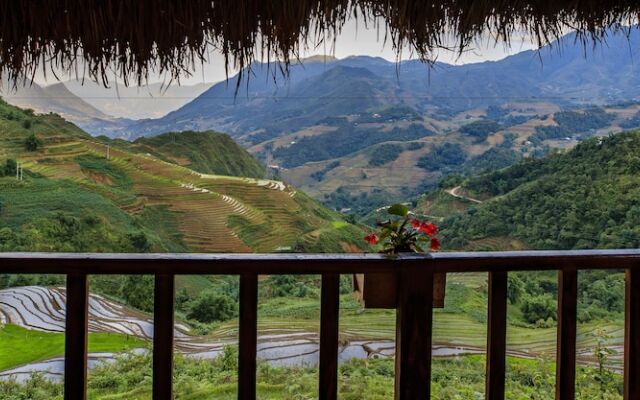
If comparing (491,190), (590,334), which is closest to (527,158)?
(491,190)

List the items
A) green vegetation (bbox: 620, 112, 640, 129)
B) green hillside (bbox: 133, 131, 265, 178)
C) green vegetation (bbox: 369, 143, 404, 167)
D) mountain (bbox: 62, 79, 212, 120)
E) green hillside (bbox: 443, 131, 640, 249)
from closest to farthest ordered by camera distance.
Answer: mountain (bbox: 62, 79, 212, 120) → green hillside (bbox: 443, 131, 640, 249) → green hillside (bbox: 133, 131, 265, 178) → green vegetation (bbox: 369, 143, 404, 167) → green vegetation (bbox: 620, 112, 640, 129)

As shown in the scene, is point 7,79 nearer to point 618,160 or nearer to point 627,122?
point 618,160

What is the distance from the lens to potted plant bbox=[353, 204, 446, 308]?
1.38 meters

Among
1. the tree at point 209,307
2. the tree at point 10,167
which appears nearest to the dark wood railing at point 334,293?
the tree at point 209,307

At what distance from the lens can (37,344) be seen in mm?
2834

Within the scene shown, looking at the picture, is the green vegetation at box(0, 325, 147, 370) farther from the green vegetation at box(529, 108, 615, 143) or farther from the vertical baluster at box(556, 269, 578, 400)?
the green vegetation at box(529, 108, 615, 143)

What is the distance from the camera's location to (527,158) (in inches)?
184

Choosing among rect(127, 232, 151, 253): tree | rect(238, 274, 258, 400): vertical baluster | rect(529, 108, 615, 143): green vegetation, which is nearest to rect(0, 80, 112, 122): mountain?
rect(127, 232, 151, 253): tree

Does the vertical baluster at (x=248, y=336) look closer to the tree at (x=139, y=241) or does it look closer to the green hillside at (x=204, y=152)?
the green hillside at (x=204, y=152)

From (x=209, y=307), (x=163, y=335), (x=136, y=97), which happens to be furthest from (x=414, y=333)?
(x=209, y=307)

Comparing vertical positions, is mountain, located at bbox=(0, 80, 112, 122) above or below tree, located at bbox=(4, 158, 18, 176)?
above

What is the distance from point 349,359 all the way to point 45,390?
1423 millimetres

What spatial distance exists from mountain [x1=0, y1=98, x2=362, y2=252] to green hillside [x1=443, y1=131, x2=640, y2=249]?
1.18m

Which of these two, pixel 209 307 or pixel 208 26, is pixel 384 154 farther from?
pixel 208 26
